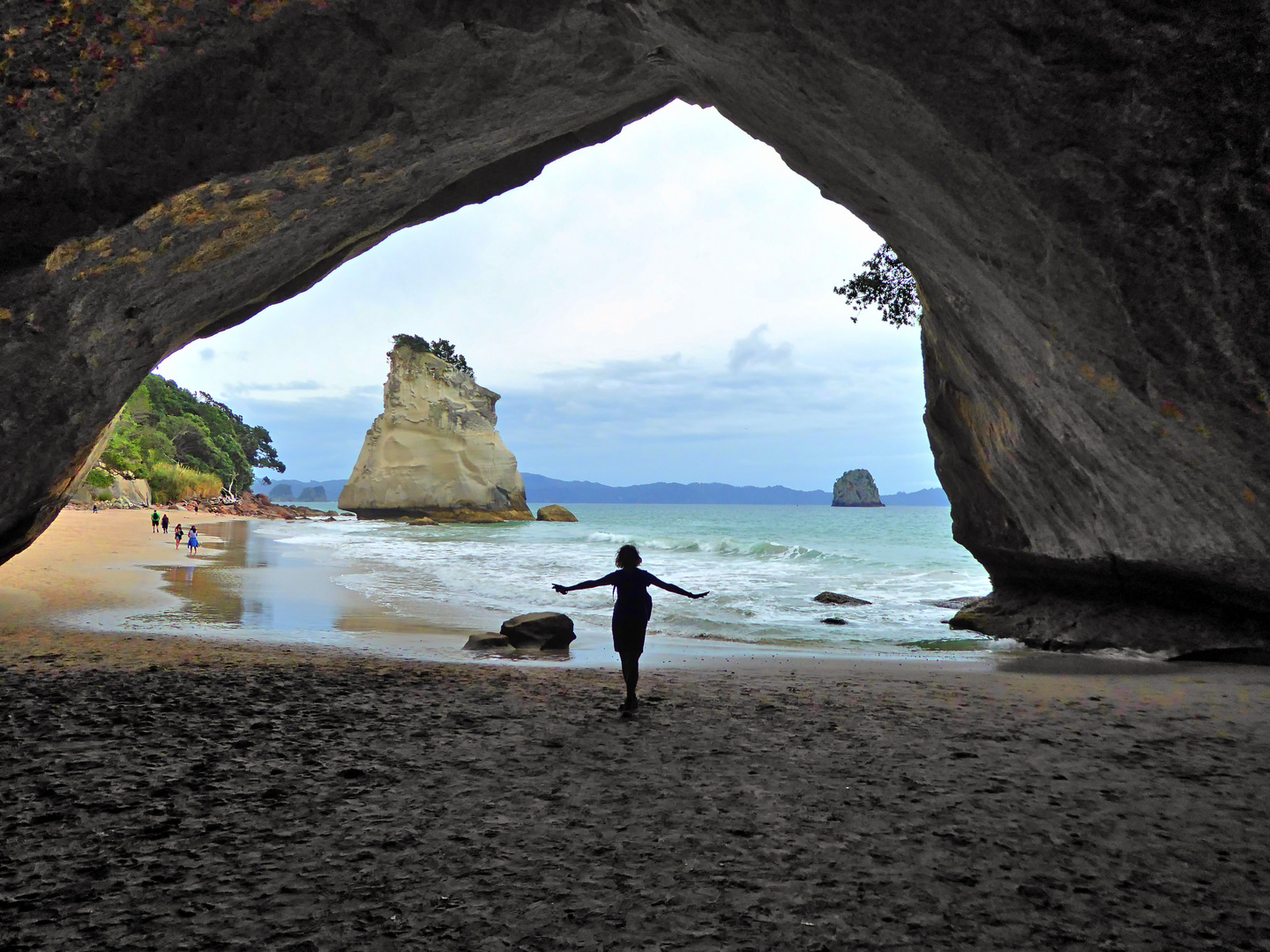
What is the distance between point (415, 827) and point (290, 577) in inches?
641

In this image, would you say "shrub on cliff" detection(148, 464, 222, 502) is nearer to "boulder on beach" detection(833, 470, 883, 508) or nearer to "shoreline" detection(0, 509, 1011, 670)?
"shoreline" detection(0, 509, 1011, 670)

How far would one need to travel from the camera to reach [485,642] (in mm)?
9414

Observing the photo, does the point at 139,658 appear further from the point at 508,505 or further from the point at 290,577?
the point at 508,505

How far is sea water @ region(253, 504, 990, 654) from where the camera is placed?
1241cm

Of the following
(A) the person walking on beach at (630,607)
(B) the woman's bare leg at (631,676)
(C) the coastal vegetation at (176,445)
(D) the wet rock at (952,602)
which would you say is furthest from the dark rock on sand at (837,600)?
(C) the coastal vegetation at (176,445)

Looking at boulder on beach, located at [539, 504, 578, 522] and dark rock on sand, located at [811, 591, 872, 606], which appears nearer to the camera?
dark rock on sand, located at [811, 591, 872, 606]

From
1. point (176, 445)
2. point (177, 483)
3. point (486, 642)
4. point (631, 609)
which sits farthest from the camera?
point (176, 445)

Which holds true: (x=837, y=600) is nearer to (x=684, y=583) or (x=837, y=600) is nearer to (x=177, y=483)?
(x=684, y=583)

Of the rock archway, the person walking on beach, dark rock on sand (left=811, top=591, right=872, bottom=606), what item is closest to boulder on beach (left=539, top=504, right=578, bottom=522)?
dark rock on sand (left=811, top=591, right=872, bottom=606)

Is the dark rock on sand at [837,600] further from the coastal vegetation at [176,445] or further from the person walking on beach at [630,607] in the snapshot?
the coastal vegetation at [176,445]

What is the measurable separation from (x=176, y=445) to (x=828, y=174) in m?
70.8

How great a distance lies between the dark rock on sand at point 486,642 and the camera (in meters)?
9.31

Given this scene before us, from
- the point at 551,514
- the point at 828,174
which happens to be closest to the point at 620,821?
the point at 828,174

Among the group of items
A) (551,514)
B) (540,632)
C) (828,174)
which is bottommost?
(540,632)
